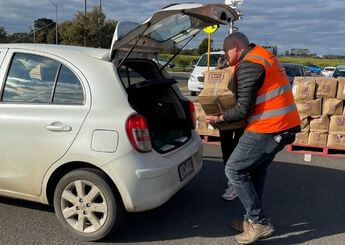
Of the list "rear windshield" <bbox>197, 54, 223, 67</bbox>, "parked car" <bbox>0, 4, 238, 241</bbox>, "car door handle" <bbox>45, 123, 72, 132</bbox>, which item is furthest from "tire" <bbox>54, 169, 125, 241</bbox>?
"rear windshield" <bbox>197, 54, 223, 67</bbox>

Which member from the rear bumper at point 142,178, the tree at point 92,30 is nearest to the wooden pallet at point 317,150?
the rear bumper at point 142,178

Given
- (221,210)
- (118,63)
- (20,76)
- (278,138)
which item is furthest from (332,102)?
(20,76)

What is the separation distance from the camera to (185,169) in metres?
4.34

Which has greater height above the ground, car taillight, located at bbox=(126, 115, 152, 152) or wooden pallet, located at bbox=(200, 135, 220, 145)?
car taillight, located at bbox=(126, 115, 152, 152)

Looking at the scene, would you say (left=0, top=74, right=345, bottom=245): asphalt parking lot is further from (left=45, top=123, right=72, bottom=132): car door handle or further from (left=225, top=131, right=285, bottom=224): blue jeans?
(left=45, top=123, right=72, bottom=132): car door handle

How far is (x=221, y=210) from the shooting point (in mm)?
4891

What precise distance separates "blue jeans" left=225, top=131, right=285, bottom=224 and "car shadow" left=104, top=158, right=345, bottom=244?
1.24 feet

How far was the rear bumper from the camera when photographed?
12.3 ft

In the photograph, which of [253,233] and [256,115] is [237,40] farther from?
[253,233]

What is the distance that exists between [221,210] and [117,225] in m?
1.38

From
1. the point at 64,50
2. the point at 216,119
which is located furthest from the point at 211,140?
the point at 64,50

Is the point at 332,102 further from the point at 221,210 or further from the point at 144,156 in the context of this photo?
the point at 144,156

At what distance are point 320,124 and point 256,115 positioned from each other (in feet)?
13.6

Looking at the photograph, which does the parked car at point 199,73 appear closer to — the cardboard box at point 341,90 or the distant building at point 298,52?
the cardboard box at point 341,90
